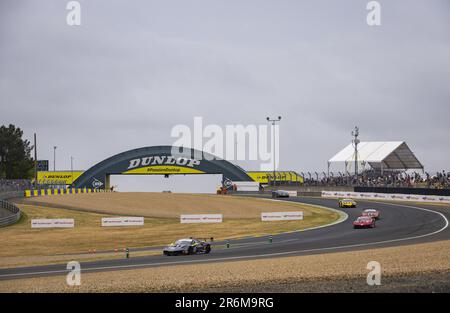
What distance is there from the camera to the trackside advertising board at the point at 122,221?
51969 mm

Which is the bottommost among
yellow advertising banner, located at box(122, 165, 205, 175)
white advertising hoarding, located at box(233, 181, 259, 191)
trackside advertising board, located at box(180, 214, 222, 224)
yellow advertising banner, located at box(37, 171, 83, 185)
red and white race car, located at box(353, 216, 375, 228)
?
trackside advertising board, located at box(180, 214, 222, 224)

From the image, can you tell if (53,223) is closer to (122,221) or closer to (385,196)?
(122,221)

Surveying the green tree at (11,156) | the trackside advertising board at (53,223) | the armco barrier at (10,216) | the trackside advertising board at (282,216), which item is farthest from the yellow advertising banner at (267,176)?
the trackside advertising board at (53,223)

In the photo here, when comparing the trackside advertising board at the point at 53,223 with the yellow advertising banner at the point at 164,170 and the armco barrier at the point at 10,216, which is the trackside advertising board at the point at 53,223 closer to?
the armco barrier at the point at 10,216

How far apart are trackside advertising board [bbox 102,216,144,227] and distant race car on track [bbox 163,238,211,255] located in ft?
63.9

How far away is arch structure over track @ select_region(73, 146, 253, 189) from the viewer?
110062 millimetres

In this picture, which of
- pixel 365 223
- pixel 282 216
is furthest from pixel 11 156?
→ pixel 365 223

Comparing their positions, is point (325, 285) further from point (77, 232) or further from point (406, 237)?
point (77, 232)

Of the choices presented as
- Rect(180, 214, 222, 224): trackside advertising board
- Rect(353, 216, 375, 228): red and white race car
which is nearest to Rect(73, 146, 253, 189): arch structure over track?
Rect(180, 214, 222, 224): trackside advertising board

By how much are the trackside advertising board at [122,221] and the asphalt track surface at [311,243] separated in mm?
13590

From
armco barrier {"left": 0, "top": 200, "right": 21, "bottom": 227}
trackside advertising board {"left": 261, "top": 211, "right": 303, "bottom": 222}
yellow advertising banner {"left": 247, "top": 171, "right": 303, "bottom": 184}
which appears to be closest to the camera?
armco barrier {"left": 0, "top": 200, "right": 21, "bottom": 227}

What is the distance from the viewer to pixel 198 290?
1828cm

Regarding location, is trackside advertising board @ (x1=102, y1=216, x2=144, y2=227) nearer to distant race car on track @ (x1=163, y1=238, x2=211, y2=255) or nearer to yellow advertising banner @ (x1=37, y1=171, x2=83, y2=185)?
distant race car on track @ (x1=163, y1=238, x2=211, y2=255)
